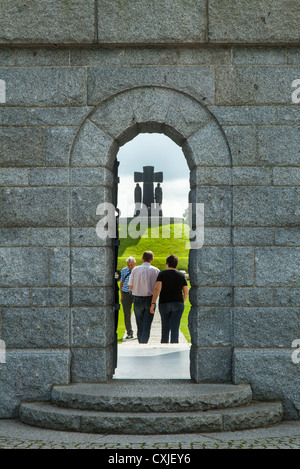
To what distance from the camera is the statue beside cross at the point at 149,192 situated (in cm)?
3156

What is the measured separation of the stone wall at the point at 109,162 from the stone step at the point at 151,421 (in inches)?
20.4

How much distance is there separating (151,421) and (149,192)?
26819mm

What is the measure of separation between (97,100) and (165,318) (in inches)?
152

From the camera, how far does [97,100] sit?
19.7 feet

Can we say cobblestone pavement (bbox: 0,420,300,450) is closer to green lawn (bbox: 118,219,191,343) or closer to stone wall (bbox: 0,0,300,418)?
stone wall (bbox: 0,0,300,418)

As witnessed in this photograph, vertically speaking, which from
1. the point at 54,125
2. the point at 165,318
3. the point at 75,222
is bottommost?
the point at 165,318

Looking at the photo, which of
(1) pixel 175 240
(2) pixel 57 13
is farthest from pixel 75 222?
(1) pixel 175 240

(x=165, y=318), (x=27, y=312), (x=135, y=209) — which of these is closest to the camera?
(x=27, y=312)

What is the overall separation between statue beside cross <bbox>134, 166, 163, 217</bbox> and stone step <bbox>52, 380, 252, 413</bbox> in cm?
2601

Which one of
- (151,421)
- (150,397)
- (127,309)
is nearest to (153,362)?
(150,397)

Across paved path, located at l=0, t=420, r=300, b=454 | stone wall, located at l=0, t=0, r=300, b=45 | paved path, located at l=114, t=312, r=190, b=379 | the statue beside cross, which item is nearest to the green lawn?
the statue beside cross

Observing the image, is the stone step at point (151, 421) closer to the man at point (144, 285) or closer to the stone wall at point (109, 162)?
the stone wall at point (109, 162)

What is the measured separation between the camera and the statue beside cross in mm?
31562

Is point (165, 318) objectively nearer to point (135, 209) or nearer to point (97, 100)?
point (97, 100)
